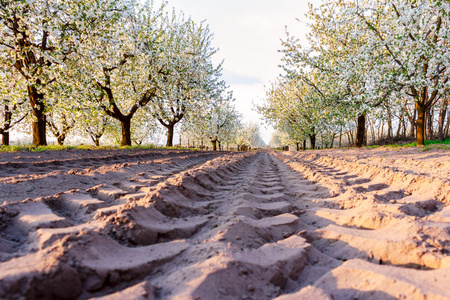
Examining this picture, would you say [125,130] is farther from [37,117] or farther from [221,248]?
[221,248]

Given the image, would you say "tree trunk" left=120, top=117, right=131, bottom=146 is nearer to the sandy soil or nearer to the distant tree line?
the distant tree line

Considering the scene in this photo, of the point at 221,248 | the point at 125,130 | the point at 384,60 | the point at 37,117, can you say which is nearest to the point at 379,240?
the point at 221,248

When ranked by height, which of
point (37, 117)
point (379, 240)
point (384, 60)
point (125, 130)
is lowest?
point (379, 240)

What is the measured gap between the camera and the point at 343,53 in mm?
13250

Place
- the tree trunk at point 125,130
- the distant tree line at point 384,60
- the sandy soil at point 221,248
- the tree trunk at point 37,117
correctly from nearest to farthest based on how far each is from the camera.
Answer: the sandy soil at point 221,248, the distant tree line at point 384,60, the tree trunk at point 37,117, the tree trunk at point 125,130

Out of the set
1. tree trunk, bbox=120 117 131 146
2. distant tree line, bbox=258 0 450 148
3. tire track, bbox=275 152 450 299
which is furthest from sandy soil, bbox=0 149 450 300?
tree trunk, bbox=120 117 131 146

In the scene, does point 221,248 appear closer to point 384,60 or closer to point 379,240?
point 379,240

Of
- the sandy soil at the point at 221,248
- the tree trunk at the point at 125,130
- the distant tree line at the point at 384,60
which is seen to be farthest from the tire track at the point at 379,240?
the tree trunk at the point at 125,130

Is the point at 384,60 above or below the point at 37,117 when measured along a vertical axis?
above

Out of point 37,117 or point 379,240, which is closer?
point 379,240

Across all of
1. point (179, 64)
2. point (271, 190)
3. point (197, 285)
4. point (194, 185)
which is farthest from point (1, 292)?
point (179, 64)

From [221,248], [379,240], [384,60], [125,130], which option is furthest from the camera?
[125,130]

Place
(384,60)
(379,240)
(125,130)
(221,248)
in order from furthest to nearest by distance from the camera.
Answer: (125,130) → (384,60) → (379,240) → (221,248)

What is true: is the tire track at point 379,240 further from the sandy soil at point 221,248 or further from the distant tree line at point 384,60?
the distant tree line at point 384,60
